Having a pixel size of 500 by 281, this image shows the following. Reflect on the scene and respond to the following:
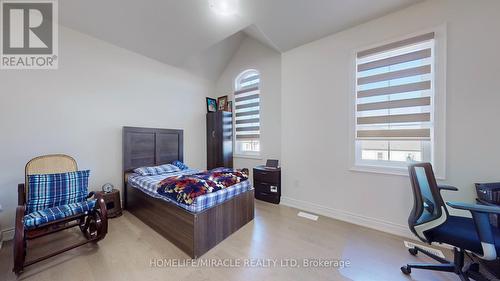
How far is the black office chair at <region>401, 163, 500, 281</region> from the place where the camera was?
4.09ft

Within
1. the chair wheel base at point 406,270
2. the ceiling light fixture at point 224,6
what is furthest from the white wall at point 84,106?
the chair wheel base at point 406,270

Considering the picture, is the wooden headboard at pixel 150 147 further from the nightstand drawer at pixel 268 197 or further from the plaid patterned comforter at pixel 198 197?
the nightstand drawer at pixel 268 197

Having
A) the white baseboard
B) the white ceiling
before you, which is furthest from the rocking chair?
the white baseboard

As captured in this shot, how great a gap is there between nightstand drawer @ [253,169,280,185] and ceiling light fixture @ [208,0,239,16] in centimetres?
266

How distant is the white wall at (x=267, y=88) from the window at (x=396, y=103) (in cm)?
146

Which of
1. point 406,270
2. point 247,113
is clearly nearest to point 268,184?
point 247,113

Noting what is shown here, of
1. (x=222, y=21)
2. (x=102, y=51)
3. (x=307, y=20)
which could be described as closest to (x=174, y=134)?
(x=102, y=51)

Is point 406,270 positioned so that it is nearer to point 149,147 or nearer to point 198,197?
point 198,197

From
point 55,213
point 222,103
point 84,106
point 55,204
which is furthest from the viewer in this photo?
point 222,103

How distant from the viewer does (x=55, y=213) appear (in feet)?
6.03

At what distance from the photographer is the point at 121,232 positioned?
2379 millimetres

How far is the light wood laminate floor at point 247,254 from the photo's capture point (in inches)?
64.6

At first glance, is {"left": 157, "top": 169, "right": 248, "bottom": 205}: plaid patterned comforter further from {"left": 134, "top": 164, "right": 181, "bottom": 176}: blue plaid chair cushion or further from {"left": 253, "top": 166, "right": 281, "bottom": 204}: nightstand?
{"left": 253, "top": 166, "right": 281, "bottom": 204}: nightstand

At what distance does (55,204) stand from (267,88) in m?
3.58
